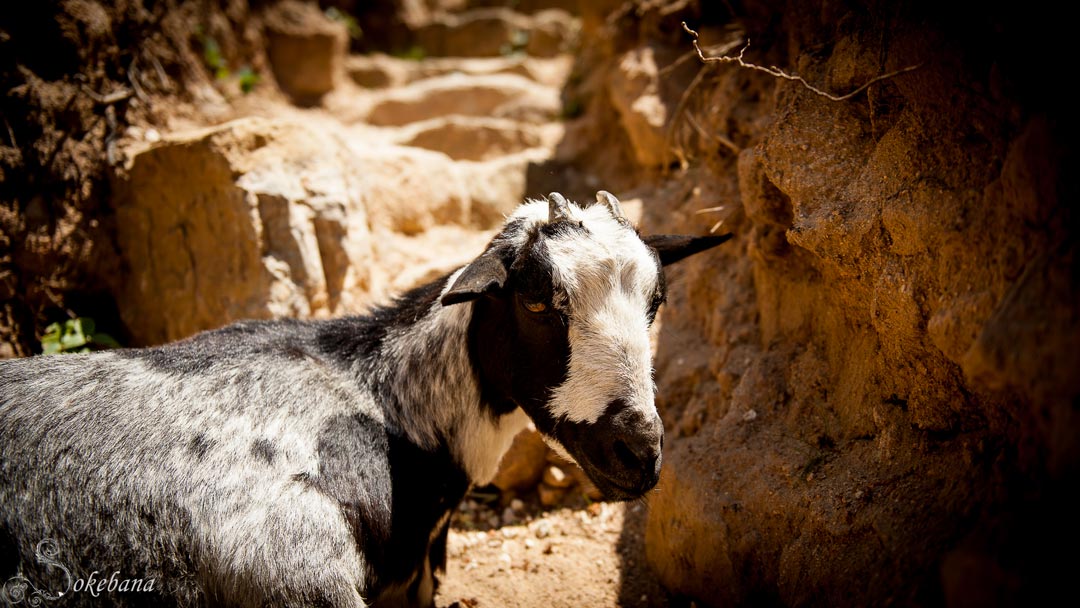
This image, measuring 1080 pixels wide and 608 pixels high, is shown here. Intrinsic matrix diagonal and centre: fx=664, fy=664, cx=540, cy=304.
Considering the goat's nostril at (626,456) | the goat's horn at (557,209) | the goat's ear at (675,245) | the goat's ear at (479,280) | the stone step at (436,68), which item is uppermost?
the stone step at (436,68)

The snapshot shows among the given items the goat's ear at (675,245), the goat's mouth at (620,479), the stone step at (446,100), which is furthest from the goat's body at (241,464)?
the stone step at (446,100)

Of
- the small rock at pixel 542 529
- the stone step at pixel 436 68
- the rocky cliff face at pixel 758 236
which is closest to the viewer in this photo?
the rocky cliff face at pixel 758 236

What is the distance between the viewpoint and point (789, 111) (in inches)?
137

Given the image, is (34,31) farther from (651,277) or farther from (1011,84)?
(1011,84)

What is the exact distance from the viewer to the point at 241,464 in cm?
294

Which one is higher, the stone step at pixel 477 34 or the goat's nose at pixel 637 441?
the stone step at pixel 477 34

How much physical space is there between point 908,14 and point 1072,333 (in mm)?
1706

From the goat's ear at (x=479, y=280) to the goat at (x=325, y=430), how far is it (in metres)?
0.01

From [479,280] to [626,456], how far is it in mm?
982

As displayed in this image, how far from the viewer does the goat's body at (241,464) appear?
2811mm

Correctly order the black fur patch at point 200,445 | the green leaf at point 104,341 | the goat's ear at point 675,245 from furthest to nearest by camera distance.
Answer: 1. the green leaf at point 104,341
2. the goat's ear at point 675,245
3. the black fur patch at point 200,445

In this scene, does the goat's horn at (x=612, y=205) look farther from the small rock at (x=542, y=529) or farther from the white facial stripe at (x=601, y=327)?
the small rock at (x=542, y=529)

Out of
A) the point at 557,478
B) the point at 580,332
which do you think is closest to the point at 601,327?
the point at 580,332

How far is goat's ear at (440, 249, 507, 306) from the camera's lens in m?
2.78
